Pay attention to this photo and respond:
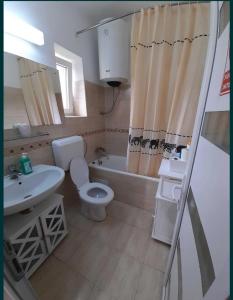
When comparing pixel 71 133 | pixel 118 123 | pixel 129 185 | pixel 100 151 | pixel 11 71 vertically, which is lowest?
pixel 129 185

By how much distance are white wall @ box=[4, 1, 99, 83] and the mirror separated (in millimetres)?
87

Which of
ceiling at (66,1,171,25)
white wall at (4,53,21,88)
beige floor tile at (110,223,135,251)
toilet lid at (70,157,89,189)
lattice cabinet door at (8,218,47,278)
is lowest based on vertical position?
beige floor tile at (110,223,135,251)

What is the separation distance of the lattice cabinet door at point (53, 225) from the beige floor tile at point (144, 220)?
858mm

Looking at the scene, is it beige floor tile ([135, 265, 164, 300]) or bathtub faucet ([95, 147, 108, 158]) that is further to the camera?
bathtub faucet ([95, 147, 108, 158])

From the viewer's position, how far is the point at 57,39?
1.45 meters

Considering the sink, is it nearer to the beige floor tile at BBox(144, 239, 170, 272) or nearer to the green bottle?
the green bottle

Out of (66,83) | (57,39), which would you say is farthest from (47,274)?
(57,39)

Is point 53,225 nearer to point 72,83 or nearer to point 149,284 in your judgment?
point 149,284

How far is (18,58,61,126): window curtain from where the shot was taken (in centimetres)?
123

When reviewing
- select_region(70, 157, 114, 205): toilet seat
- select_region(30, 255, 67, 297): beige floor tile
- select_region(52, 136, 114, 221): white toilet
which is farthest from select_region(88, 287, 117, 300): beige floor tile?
select_region(70, 157, 114, 205): toilet seat

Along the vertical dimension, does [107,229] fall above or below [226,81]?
below

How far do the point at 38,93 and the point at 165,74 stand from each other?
1410 millimetres

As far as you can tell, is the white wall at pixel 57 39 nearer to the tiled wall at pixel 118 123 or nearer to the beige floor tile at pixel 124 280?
the tiled wall at pixel 118 123

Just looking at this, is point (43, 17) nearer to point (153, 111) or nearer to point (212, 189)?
point (153, 111)
